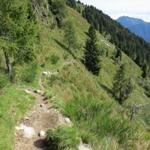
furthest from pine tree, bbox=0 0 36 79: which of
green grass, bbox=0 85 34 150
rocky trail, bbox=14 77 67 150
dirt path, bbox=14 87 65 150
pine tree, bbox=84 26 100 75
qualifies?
pine tree, bbox=84 26 100 75

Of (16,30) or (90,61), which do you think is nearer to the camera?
(16,30)

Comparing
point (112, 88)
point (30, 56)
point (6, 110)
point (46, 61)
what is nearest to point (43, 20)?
point (112, 88)

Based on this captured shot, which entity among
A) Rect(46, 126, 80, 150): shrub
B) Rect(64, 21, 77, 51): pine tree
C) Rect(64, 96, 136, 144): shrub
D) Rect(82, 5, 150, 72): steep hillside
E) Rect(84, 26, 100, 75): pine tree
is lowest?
Rect(82, 5, 150, 72): steep hillside

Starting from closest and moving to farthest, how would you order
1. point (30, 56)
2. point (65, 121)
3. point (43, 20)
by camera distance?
point (65, 121), point (30, 56), point (43, 20)

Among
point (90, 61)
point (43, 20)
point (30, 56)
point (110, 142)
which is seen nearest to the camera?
point (110, 142)

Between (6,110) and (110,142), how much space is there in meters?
4.45

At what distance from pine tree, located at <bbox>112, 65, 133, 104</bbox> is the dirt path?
62.7 metres

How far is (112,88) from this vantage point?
76875mm

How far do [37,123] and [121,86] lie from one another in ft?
216

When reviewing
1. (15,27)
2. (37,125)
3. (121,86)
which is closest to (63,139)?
(37,125)

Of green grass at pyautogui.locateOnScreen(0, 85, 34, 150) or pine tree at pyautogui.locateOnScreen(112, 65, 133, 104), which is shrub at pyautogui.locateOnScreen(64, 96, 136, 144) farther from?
pine tree at pyautogui.locateOnScreen(112, 65, 133, 104)

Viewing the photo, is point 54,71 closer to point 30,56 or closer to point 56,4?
point 30,56

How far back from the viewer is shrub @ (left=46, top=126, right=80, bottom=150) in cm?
878

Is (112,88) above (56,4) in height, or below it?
below
